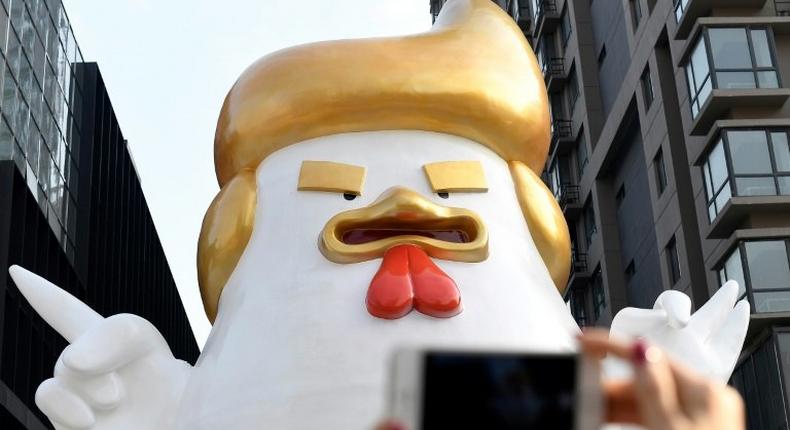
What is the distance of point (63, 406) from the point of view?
615cm

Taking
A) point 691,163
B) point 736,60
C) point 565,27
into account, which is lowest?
point 691,163

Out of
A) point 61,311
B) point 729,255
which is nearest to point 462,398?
point 61,311

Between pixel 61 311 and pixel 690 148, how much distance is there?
51.9 feet

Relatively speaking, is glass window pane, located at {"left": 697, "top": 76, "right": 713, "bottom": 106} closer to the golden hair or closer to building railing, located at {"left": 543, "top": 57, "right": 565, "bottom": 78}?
building railing, located at {"left": 543, "top": 57, "right": 565, "bottom": 78}

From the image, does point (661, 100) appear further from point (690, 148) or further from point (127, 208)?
point (127, 208)

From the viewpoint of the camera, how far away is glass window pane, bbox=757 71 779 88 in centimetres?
1989

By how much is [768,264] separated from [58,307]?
13.9 m

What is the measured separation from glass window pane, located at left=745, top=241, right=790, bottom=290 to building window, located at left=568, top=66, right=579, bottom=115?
1078 cm

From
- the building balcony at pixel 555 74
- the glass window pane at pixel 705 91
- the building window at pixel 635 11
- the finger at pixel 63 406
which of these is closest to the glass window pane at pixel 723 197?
the glass window pane at pixel 705 91

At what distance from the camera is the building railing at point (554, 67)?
30.0 meters

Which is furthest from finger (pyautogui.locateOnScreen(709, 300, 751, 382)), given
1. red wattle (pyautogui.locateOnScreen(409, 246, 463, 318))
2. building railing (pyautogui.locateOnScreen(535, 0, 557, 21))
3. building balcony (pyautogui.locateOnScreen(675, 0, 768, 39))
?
building railing (pyautogui.locateOnScreen(535, 0, 557, 21))

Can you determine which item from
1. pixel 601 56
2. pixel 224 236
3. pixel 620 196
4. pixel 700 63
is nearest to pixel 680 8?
pixel 700 63

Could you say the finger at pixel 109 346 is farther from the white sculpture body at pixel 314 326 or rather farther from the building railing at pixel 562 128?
the building railing at pixel 562 128

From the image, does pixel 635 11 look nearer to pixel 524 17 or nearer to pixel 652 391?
pixel 524 17
